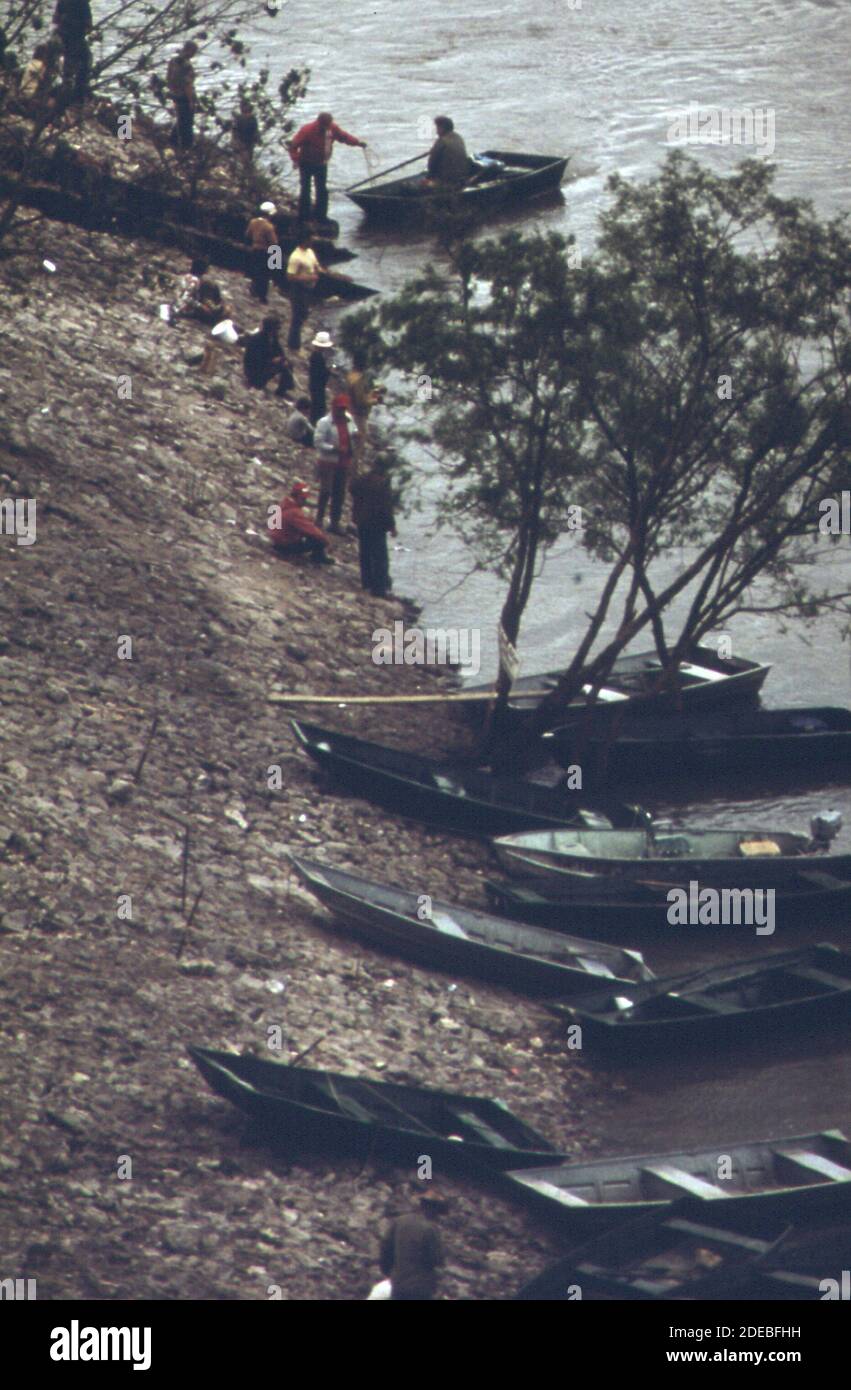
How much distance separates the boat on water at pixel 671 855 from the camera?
23688 mm

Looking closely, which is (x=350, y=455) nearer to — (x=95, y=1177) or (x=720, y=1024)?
(x=720, y=1024)

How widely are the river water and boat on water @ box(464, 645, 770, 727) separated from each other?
36.8 inches

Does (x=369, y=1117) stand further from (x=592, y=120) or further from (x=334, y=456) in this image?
(x=592, y=120)

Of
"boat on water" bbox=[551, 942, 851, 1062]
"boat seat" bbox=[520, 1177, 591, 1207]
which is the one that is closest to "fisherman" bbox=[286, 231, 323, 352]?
"boat on water" bbox=[551, 942, 851, 1062]

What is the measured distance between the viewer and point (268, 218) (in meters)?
37.7

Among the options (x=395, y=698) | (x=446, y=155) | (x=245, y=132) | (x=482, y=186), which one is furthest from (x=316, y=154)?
(x=395, y=698)

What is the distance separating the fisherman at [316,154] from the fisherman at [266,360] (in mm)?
4586

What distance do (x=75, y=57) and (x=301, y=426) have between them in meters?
8.83

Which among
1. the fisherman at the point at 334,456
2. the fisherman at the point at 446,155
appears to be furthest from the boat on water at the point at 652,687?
the fisherman at the point at 446,155

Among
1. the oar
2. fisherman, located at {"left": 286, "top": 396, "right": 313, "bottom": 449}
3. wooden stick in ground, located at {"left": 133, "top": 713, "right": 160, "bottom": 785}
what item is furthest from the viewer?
the oar

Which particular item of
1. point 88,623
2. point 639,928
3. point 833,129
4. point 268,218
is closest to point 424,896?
point 639,928

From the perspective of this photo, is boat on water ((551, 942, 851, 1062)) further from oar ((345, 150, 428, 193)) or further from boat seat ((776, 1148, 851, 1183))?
oar ((345, 150, 428, 193))

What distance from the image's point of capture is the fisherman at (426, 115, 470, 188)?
38781mm
